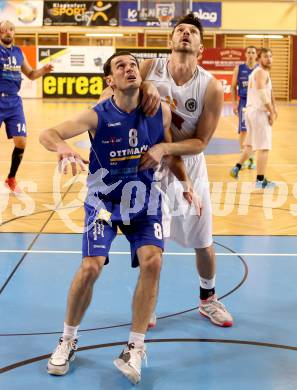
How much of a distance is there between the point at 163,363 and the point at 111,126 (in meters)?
1.35

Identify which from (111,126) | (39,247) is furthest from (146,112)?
(39,247)

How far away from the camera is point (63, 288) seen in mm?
4746

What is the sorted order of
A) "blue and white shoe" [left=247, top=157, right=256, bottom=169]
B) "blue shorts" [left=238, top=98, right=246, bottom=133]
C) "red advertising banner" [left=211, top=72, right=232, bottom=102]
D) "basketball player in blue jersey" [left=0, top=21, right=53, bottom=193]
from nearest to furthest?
"basketball player in blue jersey" [left=0, top=21, right=53, bottom=193] → "blue and white shoe" [left=247, top=157, right=256, bottom=169] → "blue shorts" [left=238, top=98, right=246, bottom=133] → "red advertising banner" [left=211, top=72, right=232, bottom=102]

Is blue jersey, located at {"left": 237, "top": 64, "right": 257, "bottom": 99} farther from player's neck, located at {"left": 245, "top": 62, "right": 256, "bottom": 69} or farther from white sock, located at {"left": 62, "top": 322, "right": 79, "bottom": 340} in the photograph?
white sock, located at {"left": 62, "top": 322, "right": 79, "bottom": 340}

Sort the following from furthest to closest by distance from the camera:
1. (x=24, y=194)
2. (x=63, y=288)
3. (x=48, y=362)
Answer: (x=24, y=194), (x=63, y=288), (x=48, y=362)

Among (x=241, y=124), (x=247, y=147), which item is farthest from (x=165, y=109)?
(x=241, y=124)

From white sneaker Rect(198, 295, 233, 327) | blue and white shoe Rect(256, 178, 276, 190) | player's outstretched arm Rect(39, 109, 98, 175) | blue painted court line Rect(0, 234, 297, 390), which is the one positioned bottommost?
blue painted court line Rect(0, 234, 297, 390)

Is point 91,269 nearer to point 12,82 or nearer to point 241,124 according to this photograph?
point 12,82

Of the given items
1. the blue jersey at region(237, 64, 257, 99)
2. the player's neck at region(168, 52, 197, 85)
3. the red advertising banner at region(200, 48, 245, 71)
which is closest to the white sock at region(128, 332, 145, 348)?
the player's neck at region(168, 52, 197, 85)

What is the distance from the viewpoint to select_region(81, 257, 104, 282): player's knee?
3385 mm

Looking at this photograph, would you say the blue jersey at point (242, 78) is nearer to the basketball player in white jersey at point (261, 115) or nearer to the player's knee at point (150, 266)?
the basketball player in white jersey at point (261, 115)

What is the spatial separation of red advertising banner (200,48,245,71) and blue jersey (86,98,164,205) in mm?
23184

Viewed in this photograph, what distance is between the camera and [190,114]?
3971mm

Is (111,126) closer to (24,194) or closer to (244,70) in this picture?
(24,194)
